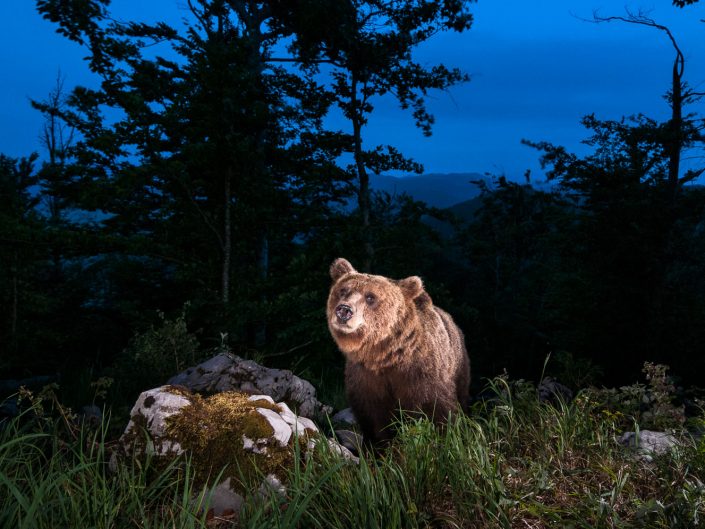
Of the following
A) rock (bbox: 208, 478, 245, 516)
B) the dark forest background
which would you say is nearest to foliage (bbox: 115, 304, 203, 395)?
the dark forest background

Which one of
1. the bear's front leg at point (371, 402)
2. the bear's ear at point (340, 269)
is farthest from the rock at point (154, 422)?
the bear's ear at point (340, 269)

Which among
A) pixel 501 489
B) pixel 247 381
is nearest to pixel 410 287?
pixel 501 489

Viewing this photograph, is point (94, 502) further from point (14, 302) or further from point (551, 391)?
point (14, 302)

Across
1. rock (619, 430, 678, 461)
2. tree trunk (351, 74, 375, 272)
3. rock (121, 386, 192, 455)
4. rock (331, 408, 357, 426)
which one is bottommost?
rock (331, 408, 357, 426)

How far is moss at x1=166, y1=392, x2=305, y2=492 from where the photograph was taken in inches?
122

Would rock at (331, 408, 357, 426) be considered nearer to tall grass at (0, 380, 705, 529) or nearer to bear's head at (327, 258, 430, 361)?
Answer: bear's head at (327, 258, 430, 361)

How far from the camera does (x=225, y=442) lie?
3.20 metres

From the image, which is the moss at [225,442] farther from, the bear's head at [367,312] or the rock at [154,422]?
the bear's head at [367,312]

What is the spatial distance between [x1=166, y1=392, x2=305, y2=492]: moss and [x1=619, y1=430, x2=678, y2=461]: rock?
2202 mm

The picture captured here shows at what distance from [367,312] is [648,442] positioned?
2.18 meters

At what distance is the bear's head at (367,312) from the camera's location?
12.9 ft

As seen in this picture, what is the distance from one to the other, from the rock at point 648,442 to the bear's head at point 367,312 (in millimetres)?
1744

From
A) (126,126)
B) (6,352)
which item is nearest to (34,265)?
(6,352)

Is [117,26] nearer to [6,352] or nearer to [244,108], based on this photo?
[244,108]
